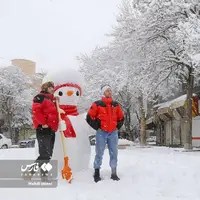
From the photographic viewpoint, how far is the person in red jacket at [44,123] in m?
5.42

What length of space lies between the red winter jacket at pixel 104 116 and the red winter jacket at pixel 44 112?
0.62m

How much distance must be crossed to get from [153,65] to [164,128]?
1556cm

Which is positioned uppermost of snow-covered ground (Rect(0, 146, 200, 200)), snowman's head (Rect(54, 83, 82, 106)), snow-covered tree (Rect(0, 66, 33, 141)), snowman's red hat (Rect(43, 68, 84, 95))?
snow-covered tree (Rect(0, 66, 33, 141))

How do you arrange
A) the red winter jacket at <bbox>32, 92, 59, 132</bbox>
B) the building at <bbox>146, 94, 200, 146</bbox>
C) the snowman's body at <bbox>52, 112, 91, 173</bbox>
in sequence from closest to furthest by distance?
the red winter jacket at <bbox>32, 92, 59, 132</bbox> → the snowman's body at <bbox>52, 112, 91, 173</bbox> → the building at <bbox>146, 94, 200, 146</bbox>

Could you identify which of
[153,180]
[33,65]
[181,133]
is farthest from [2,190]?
[33,65]

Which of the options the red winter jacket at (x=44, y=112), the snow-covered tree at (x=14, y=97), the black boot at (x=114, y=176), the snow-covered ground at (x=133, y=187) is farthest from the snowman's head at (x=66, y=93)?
the snow-covered tree at (x=14, y=97)

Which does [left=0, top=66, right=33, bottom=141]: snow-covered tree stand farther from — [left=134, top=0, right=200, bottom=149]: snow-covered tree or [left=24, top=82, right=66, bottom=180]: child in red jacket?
[left=24, top=82, right=66, bottom=180]: child in red jacket

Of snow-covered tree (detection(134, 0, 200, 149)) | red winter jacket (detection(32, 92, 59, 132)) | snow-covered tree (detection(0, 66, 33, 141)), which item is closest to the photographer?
red winter jacket (detection(32, 92, 59, 132))

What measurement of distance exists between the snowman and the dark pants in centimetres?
47

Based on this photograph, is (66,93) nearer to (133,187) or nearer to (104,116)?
(104,116)

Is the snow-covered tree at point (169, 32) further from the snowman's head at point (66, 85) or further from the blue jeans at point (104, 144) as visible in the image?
the blue jeans at point (104, 144)

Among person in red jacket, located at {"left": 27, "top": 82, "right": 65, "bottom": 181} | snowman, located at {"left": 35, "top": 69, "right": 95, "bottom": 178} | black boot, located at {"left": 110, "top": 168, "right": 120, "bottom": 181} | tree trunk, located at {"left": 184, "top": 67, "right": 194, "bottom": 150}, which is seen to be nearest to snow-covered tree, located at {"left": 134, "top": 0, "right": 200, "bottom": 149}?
tree trunk, located at {"left": 184, "top": 67, "right": 194, "bottom": 150}

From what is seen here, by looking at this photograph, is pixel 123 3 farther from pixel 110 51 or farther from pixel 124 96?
pixel 124 96

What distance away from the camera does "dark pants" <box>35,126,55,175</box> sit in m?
5.44
